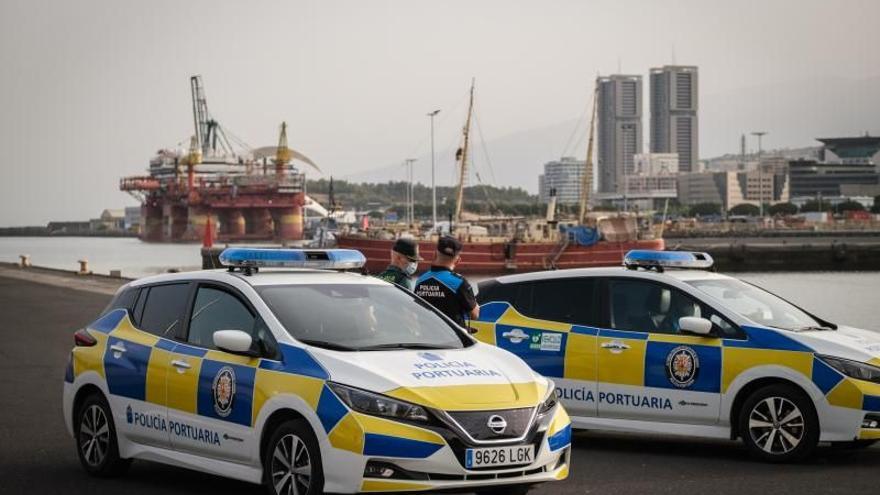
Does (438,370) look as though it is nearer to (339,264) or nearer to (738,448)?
(339,264)

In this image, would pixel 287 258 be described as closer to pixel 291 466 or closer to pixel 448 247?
pixel 291 466

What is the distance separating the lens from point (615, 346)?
10109 mm

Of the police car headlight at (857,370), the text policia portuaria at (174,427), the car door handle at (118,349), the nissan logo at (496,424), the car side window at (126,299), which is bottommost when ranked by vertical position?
the text policia portuaria at (174,427)

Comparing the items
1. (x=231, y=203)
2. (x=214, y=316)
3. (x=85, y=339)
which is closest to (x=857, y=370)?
(x=214, y=316)

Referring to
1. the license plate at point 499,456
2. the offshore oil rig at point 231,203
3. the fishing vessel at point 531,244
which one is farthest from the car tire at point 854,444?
the offshore oil rig at point 231,203

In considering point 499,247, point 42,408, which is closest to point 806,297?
point 499,247

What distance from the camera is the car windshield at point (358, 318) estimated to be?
296 inches

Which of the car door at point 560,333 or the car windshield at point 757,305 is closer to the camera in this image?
the car windshield at point 757,305

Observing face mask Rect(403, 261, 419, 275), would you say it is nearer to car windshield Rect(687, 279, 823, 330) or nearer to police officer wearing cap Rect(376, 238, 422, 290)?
police officer wearing cap Rect(376, 238, 422, 290)

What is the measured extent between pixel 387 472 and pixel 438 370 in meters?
0.66

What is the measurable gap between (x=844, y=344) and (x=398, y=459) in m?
4.11

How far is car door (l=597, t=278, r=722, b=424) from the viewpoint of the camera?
9.68 meters

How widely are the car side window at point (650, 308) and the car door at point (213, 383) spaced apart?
138 inches

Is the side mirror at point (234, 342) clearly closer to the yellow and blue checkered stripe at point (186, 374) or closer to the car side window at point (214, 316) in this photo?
the yellow and blue checkered stripe at point (186, 374)
